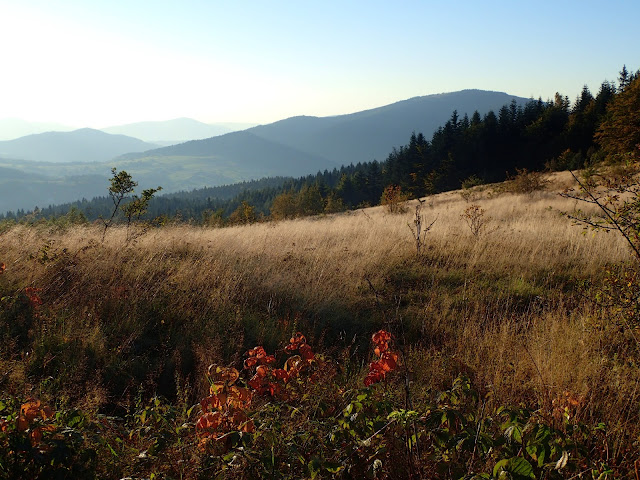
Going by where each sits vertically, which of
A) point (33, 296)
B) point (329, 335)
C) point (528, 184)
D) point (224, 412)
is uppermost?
point (528, 184)

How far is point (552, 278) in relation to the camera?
19.3 feet

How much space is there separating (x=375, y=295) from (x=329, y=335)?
98cm

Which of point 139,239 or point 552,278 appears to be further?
point 139,239

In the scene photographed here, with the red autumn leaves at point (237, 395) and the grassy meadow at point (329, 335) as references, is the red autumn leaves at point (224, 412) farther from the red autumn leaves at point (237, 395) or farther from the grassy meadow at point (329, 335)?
the grassy meadow at point (329, 335)

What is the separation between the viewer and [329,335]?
4.65 metres

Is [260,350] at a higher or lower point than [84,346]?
higher

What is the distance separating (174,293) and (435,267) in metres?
4.23

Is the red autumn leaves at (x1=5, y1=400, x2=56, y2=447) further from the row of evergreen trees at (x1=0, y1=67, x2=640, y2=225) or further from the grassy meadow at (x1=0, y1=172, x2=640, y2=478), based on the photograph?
the row of evergreen trees at (x1=0, y1=67, x2=640, y2=225)

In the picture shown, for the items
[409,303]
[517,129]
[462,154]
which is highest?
[517,129]

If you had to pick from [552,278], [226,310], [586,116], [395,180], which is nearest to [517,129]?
[586,116]

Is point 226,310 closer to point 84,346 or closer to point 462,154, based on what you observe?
point 84,346

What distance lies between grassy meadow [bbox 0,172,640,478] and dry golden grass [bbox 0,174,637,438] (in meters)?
0.03

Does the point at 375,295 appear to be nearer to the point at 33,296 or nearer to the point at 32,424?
the point at 32,424

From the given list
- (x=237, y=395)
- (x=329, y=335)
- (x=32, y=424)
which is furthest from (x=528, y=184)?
(x=32, y=424)
